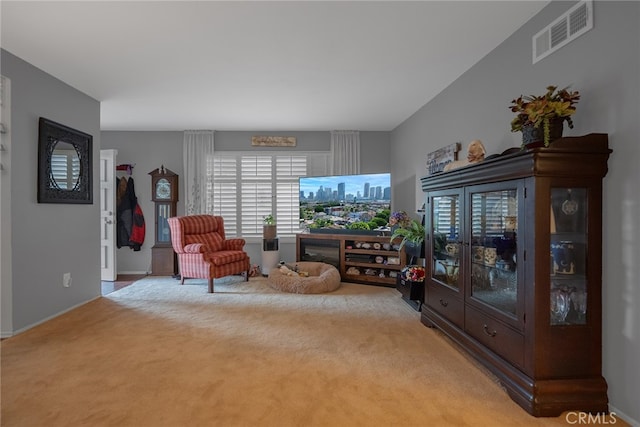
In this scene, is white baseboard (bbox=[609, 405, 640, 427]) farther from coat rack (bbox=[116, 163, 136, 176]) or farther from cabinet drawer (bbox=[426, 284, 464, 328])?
coat rack (bbox=[116, 163, 136, 176])

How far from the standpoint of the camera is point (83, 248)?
3.95 metres

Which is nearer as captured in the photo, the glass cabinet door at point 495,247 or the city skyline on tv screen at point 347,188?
the glass cabinet door at point 495,247

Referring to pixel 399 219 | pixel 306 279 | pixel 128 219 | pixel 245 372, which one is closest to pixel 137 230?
pixel 128 219

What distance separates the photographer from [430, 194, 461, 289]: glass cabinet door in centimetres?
264

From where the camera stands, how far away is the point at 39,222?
330cm

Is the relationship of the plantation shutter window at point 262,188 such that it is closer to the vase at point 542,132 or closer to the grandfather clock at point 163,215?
the grandfather clock at point 163,215

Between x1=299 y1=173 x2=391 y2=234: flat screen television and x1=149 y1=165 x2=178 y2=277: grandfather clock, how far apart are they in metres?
2.17

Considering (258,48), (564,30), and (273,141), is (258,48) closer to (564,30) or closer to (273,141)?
(564,30)

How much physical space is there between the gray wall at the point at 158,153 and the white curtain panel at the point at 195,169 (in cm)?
15

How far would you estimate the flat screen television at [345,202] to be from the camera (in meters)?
4.95

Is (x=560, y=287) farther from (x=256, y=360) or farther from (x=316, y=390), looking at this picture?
(x=256, y=360)

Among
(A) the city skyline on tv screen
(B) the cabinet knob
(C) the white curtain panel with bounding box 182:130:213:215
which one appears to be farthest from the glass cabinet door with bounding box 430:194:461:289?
(C) the white curtain panel with bounding box 182:130:213:215

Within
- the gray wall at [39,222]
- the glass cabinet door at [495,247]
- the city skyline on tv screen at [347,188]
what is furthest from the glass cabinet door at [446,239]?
the gray wall at [39,222]

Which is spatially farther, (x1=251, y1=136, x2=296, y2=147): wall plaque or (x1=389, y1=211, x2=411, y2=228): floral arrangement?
(x1=251, y1=136, x2=296, y2=147): wall plaque
